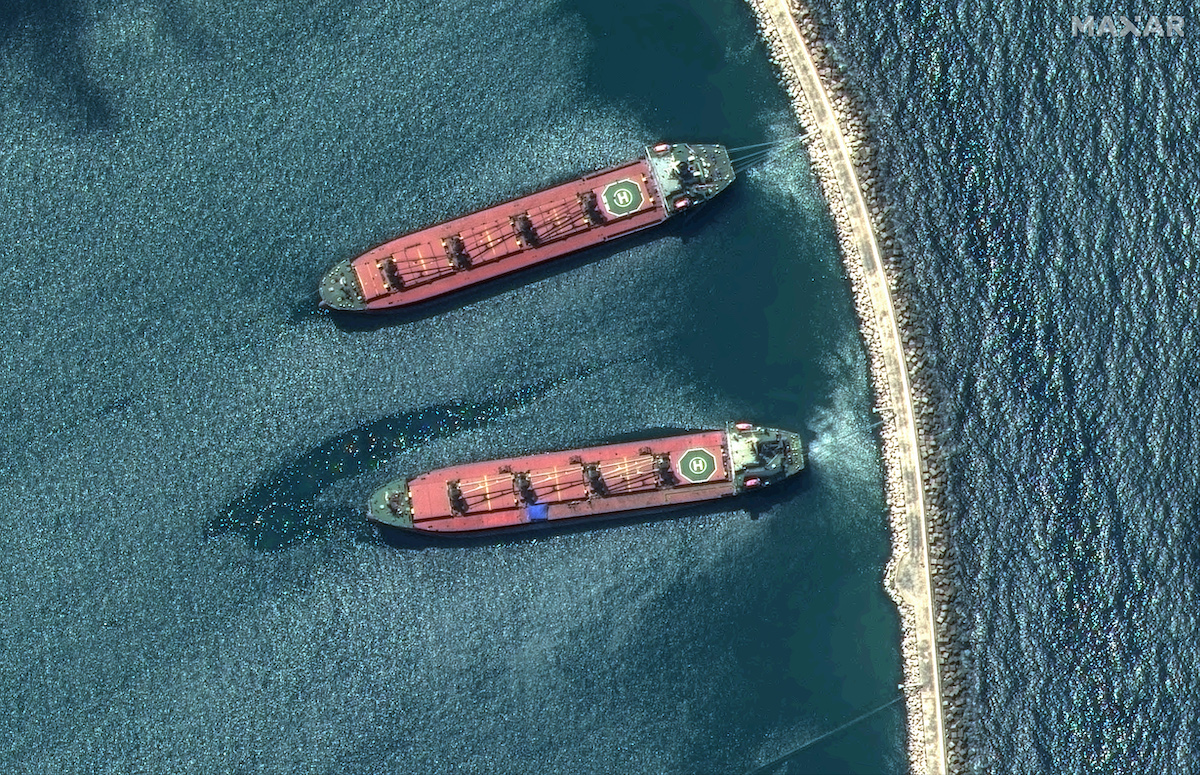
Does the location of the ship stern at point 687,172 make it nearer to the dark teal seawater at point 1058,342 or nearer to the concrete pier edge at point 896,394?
the concrete pier edge at point 896,394

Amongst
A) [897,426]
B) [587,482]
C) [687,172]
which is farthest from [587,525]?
[687,172]

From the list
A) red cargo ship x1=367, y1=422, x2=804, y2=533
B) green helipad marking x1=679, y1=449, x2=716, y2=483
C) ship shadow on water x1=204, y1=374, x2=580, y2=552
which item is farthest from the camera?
ship shadow on water x1=204, y1=374, x2=580, y2=552

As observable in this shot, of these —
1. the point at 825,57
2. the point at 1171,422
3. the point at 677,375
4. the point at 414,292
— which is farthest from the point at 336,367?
the point at 1171,422

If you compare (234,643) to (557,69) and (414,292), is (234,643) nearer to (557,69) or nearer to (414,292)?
(414,292)

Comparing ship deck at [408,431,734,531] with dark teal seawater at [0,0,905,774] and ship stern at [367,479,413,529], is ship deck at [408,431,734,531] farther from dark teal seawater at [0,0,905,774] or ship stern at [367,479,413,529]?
dark teal seawater at [0,0,905,774]

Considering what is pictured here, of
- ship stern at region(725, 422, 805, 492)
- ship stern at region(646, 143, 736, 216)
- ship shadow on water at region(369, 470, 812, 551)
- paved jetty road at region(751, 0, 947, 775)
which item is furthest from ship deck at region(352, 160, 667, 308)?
ship shadow on water at region(369, 470, 812, 551)
